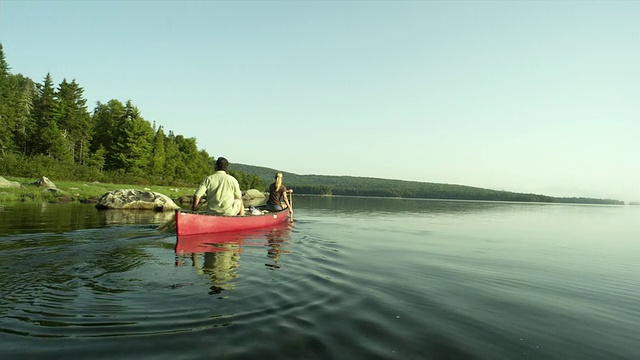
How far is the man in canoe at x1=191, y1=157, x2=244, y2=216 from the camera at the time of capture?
38.3 feet

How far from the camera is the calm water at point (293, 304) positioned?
12.6ft

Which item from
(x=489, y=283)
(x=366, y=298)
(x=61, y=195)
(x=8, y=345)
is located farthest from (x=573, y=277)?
(x=61, y=195)

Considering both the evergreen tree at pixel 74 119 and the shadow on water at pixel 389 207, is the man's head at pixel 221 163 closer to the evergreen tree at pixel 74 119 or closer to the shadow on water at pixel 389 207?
the shadow on water at pixel 389 207

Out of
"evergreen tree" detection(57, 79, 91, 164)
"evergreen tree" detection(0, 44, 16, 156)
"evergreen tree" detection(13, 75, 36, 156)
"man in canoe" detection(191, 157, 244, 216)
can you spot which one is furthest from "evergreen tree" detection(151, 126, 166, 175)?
"man in canoe" detection(191, 157, 244, 216)

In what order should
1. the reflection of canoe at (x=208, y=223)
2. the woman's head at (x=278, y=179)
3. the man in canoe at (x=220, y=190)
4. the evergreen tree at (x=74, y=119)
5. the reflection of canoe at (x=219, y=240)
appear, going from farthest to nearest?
the evergreen tree at (x=74, y=119)
the woman's head at (x=278, y=179)
the man in canoe at (x=220, y=190)
the reflection of canoe at (x=208, y=223)
the reflection of canoe at (x=219, y=240)

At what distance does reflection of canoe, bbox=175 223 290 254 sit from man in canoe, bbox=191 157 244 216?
36.1 inches

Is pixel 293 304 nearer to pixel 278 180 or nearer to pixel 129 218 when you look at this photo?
pixel 278 180

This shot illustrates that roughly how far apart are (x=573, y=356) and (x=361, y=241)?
9657 mm

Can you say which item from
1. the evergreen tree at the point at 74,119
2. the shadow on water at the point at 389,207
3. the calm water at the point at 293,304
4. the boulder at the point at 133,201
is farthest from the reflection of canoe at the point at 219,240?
the evergreen tree at the point at 74,119

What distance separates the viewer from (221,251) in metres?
9.46

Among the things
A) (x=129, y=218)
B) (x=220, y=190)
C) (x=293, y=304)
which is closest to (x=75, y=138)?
(x=129, y=218)

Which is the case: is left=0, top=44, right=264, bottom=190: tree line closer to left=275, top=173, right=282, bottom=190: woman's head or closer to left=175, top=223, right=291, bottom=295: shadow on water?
left=275, top=173, right=282, bottom=190: woman's head

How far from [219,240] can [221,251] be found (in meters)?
2.00

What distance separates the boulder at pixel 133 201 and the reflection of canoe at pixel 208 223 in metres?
13.7
